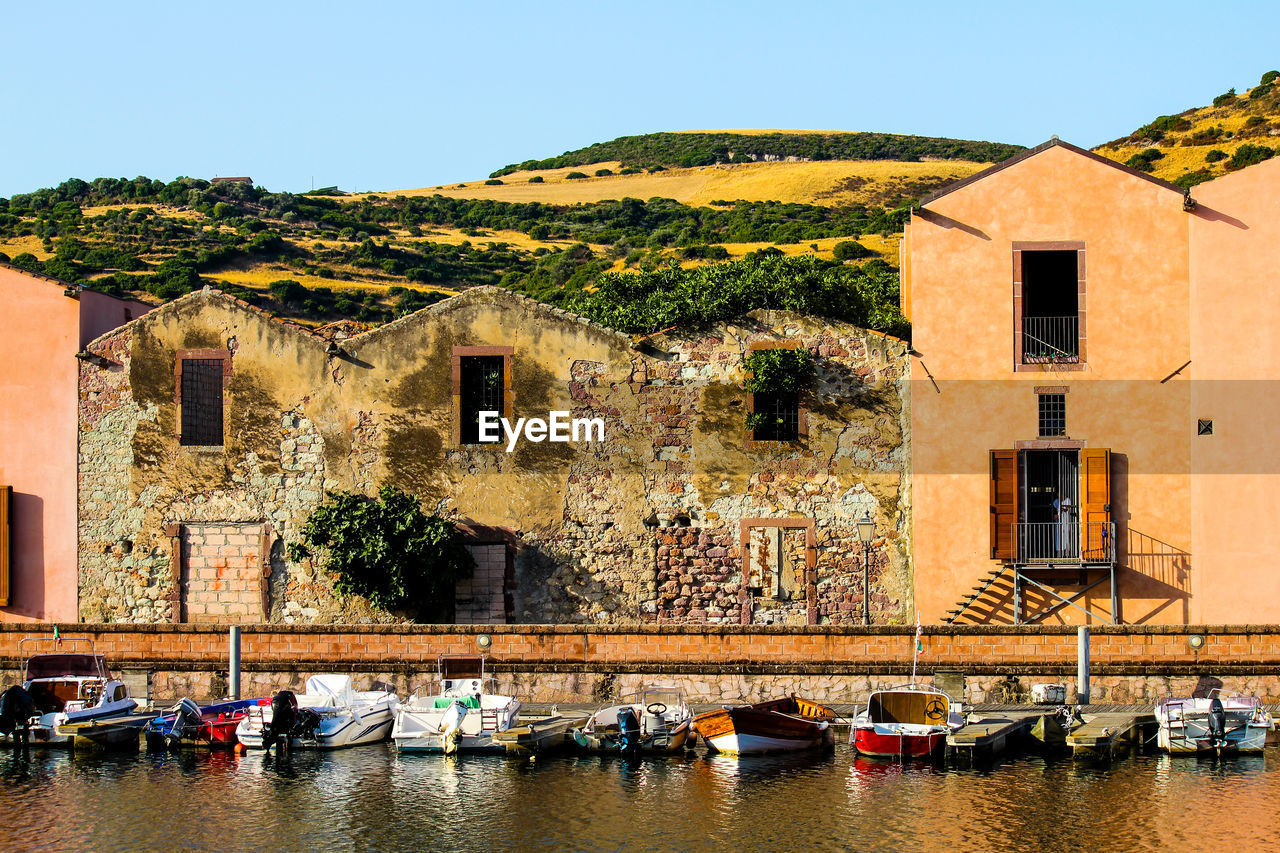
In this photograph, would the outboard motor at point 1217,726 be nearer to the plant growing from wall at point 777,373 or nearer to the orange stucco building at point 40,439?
the plant growing from wall at point 777,373

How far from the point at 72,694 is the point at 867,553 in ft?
56.3

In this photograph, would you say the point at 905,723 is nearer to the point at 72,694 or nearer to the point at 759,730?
the point at 759,730

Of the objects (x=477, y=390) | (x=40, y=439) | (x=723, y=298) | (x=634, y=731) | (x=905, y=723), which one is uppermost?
(x=723, y=298)

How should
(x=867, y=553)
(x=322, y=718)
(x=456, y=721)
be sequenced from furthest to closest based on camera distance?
(x=867, y=553)
(x=322, y=718)
(x=456, y=721)

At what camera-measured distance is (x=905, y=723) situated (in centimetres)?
2861

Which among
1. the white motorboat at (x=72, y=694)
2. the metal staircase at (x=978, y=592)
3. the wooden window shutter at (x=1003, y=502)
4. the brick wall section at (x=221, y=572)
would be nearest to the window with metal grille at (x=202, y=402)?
the brick wall section at (x=221, y=572)

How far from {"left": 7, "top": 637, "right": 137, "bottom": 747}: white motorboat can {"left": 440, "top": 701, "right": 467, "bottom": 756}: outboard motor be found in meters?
6.34

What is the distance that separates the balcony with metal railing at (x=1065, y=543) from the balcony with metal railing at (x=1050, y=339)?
3.75 meters

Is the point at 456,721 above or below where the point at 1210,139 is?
below

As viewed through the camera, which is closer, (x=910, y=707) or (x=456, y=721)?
(x=910, y=707)

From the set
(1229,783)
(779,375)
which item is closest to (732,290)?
(779,375)

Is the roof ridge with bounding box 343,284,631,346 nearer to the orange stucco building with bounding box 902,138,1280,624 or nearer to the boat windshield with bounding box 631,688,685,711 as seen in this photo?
the orange stucco building with bounding box 902,138,1280,624

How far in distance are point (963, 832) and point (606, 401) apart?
1530 centimetres

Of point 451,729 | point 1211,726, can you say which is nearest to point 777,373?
point 451,729
